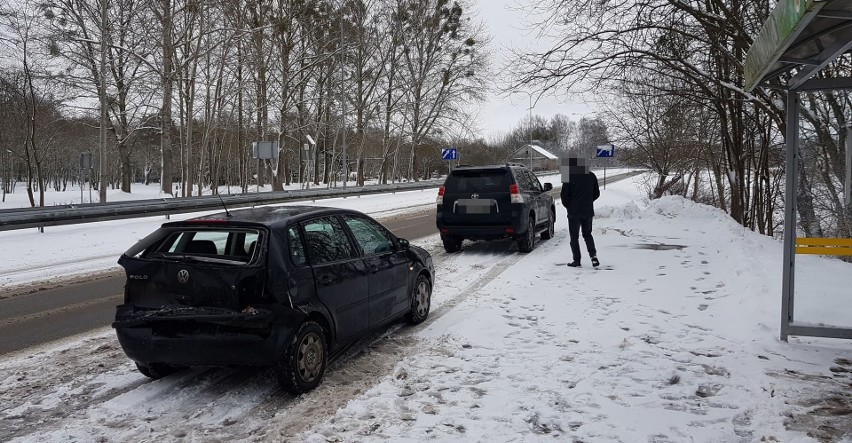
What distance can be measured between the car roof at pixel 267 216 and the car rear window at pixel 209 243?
8cm

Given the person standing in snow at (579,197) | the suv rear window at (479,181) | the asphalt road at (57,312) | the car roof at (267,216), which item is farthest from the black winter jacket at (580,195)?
the asphalt road at (57,312)

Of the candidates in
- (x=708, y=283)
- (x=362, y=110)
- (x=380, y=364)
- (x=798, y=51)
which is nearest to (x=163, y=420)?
(x=380, y=364)

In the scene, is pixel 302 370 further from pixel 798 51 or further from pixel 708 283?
pixel 708 283

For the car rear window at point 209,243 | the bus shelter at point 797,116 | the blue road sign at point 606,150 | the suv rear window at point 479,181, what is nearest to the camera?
the bus shelter at point 797,116

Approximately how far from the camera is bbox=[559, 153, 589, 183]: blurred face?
9031 mm

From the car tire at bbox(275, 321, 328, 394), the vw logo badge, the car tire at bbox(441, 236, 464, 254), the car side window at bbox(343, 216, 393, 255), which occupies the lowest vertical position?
the car tire at bbox(275, 321, 328, 394)

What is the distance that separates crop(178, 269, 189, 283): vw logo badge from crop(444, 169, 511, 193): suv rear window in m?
7.02

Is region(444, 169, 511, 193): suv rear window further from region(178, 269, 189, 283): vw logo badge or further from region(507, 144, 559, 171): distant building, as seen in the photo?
region(507, 144, 559, 171): distant building

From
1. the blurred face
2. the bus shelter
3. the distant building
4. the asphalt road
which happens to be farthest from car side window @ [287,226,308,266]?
the distant building

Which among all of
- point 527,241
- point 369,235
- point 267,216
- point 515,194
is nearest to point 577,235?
point 515,194

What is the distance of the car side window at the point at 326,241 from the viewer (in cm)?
456

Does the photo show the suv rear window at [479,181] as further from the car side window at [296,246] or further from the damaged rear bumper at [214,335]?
the damaged rear bumper at [214,335]

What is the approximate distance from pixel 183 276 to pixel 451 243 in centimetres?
737

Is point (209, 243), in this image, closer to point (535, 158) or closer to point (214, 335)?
point (214, 335)
